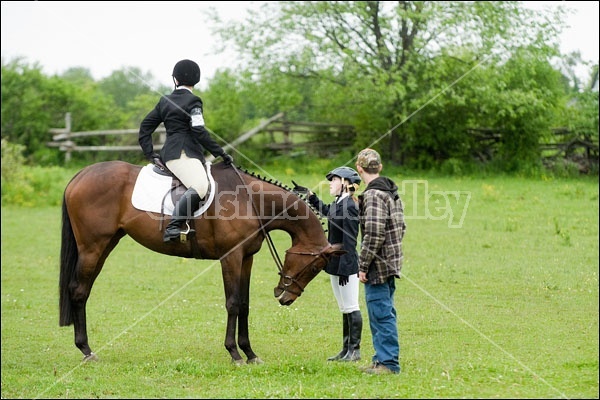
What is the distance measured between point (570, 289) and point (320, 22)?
52.2 feet

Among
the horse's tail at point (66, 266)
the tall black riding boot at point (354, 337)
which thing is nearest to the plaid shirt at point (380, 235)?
the tall black riding boot at point (354, 337)

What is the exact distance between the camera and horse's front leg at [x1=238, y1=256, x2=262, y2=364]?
777cm

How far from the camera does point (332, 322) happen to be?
975cm

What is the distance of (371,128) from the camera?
26234mm

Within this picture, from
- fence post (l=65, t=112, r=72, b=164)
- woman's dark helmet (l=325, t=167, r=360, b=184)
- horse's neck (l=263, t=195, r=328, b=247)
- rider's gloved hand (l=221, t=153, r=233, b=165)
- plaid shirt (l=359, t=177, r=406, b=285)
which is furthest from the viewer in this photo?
fence post (l=65, t=112, r=72, b=164)

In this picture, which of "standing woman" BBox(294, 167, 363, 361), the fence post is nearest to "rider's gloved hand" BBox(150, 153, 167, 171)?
"standing woman" BBox(294, 167, 363, 361)

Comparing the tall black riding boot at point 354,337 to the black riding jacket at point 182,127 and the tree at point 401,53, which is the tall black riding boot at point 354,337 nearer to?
the black riding jacket at point 182,127

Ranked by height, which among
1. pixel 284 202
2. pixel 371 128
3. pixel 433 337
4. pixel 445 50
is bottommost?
pixel 433 337

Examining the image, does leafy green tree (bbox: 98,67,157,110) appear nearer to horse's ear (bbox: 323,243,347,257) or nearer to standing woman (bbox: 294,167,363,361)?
standing woman (bbox: 294,167,363,361)

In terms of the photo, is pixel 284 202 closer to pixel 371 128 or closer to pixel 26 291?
pixel 26 291

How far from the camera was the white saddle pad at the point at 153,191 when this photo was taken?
7957 mm

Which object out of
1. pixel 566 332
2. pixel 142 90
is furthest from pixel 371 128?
pixel 142 90

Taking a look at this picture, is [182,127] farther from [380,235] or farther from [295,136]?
[295,136]

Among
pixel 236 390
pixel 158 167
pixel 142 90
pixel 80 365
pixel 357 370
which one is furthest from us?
pixel 142 90
